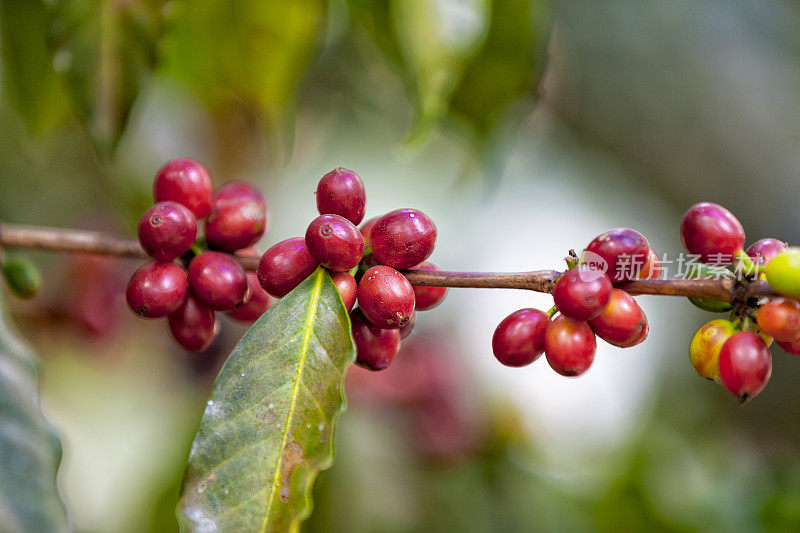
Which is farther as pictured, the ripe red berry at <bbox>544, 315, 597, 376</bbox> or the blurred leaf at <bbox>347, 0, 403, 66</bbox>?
the blurred leaf at <bbox>347, 0, 403, 66</bbox>

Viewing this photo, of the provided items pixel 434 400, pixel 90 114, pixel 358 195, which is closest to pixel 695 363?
pixel 358 195

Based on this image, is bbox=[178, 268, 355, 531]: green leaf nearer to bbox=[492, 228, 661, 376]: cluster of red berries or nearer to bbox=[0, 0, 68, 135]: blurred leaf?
bbox=[492, 228, 661, 376]: cluster of red berries

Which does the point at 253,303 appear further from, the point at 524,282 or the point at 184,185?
the point at 524,282

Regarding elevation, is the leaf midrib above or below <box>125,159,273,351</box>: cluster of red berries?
above

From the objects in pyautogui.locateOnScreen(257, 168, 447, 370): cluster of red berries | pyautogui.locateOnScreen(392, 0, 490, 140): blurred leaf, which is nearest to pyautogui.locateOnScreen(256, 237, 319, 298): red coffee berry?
pyautogui.locateOnScreen(257, 168, 447, 370): cluster of red berries

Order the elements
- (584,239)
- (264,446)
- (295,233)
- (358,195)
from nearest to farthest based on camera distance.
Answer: (264,446)
(358,195)
(295,233)
(584,239)

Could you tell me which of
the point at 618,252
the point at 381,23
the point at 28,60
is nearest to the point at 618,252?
the point at 618,252

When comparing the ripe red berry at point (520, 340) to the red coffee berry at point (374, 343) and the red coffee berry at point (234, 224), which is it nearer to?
the red coffee berry at point (374, 343)

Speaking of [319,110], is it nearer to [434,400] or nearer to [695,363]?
[434,400]
